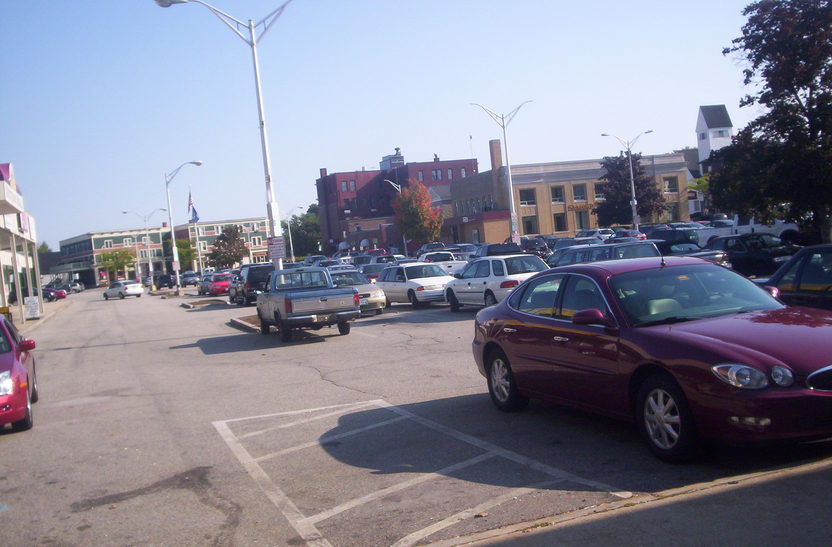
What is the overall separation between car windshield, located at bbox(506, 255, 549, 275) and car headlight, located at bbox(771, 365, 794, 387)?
15402 mm

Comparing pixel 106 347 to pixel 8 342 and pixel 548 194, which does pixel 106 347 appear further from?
pixel 548 194

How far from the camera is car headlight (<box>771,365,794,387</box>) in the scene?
5.66m

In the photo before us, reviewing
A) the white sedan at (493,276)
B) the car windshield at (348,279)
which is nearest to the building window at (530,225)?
the car windshield at (348,279)

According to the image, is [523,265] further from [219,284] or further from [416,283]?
[219,284]

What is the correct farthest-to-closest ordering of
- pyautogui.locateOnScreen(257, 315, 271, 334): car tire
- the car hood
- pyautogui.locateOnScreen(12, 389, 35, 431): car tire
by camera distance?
pyautogui.locateOnScreen(257, 315, 271, 334): car tire < pyautogui.locateOnScreen(12, 389, 35, 431): car tire < the car hood

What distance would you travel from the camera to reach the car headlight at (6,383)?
30.8 ft

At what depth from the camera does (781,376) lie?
5.68 meters

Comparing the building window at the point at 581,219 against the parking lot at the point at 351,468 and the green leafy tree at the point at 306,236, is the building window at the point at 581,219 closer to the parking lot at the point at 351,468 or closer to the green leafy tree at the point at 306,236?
the green leafy tree at the point at 306,236

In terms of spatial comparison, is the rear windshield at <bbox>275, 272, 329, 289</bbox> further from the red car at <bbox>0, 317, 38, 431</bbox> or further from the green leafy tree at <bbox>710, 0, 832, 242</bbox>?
the green leafy tree at <bbox>710, 0, 832, 242</bbox>

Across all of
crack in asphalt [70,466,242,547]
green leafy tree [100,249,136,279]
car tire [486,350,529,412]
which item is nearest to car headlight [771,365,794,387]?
car tire [486,350,529,412]

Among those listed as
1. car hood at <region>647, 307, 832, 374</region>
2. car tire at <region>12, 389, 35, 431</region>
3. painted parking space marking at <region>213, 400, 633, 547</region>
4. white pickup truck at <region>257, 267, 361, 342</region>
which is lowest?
painted parking space marking at <region>213, 400, 633, 547</region>

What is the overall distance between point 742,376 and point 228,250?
303 ft

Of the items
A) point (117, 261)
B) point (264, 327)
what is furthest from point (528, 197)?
point (117, 261)

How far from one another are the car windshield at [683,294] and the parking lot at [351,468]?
1.18m
